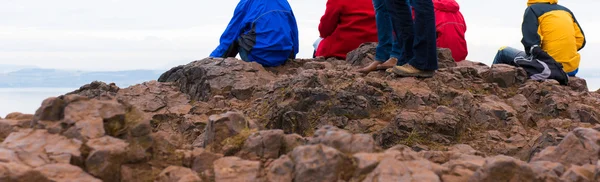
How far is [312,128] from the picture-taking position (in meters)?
10.4

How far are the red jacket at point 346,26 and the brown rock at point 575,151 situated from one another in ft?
25.6

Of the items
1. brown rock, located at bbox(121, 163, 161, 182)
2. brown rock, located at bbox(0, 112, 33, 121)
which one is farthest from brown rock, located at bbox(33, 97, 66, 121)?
brown rock, located at bbox(121, 163, 161, 182)

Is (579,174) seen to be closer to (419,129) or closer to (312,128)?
(419,129)

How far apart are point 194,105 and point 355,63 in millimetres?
3025

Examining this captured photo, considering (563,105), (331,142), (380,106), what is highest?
(331,142)

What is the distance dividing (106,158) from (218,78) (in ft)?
22.8

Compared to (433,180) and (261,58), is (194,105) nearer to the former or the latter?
(261,58)

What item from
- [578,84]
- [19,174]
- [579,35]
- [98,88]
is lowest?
[578,84]

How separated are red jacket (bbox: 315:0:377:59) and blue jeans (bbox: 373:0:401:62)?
2739 mm

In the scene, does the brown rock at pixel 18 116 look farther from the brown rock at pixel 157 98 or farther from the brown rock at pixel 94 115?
the brown rock at pixel 157 98

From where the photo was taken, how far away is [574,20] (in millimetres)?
15688

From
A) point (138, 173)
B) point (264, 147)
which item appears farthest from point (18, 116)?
point (264, 147)

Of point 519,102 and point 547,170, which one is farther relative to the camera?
point 519,102

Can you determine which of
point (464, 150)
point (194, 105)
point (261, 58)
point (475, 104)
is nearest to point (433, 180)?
point (464, 150)
